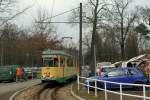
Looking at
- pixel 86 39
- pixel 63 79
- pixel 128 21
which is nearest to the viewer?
pixel 63 79

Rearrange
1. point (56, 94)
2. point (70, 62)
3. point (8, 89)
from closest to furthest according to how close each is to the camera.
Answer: point (56, 94) < point (8, 89) < point (70, 62)

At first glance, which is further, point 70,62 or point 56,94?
point 70,62

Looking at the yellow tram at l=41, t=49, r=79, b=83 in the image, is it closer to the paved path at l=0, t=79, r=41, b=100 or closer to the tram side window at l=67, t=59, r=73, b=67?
the paved path at l=0, t=79, r=41, b=100

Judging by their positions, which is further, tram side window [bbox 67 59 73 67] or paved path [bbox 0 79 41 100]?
tram side window [bbox 67 59 73 67]

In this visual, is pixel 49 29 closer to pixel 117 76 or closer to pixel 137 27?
pixel 137 27

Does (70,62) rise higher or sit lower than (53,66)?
higher

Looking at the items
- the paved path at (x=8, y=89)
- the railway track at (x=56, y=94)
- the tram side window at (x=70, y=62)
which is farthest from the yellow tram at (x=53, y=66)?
the railway track at (x=56, y=94)

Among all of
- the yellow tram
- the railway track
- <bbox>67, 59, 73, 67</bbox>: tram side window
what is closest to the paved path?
the railway track

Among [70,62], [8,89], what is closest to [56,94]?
[8,89]

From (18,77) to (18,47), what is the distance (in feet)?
134

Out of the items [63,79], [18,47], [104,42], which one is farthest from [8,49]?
[63,79]

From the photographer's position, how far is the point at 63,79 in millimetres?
41625

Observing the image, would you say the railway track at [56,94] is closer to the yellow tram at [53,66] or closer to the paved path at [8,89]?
the paved path at [8,89]

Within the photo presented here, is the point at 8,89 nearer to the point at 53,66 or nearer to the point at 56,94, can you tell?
the point at 56,94
